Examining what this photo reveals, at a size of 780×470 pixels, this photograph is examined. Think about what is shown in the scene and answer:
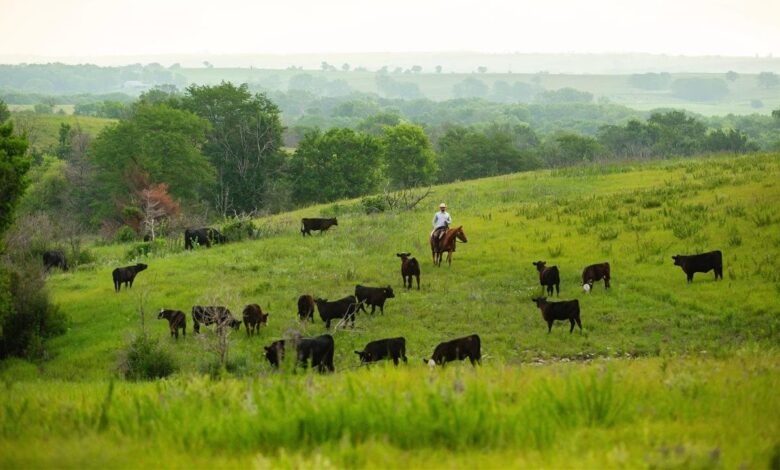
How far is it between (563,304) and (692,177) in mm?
26233

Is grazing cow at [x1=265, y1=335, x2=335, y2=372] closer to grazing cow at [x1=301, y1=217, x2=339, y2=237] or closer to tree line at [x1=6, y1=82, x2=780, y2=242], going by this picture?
grazing cow at [x1=301, y1=217, x2=339, y2=237]

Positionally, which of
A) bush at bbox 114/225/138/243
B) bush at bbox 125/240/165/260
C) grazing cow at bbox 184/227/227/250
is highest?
grazing cow at bbox 184/227/227/250

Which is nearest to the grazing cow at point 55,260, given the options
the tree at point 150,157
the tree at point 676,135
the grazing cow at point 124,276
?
the grazing cow at point 124,276

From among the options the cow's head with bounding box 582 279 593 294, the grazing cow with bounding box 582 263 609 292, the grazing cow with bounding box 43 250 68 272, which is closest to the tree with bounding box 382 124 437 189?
the grazing cow with bounding box 43 250 68 272

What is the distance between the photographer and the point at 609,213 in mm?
31203

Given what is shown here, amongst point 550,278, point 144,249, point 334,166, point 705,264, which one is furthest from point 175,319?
point 334,166

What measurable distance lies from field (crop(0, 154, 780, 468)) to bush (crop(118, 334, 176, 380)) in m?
0.89

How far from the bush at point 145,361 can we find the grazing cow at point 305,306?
4.90 m

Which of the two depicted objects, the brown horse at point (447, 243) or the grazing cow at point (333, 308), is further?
the brown horse at point (447, 243)

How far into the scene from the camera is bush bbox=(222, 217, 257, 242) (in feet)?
117

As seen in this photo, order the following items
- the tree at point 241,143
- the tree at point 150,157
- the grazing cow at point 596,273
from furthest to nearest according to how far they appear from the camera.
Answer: the tree at point 241,143 < the tree at point 150,157 < the grazing cow at point 596,273

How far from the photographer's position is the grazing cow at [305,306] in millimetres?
20062

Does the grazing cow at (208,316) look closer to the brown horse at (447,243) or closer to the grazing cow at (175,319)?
the grazing cow at (175,319)

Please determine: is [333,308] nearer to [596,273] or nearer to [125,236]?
[596,273]
